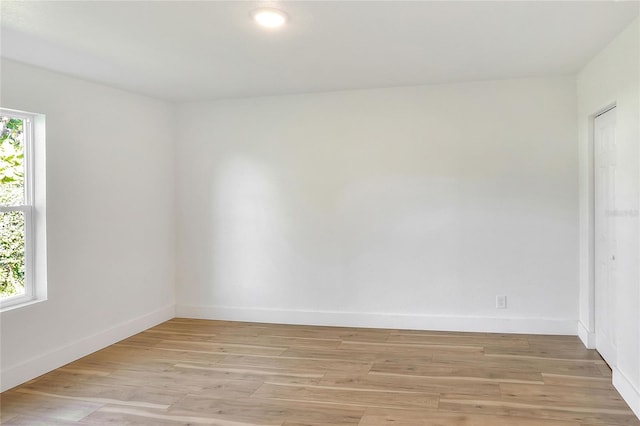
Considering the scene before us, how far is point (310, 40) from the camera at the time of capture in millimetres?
3449

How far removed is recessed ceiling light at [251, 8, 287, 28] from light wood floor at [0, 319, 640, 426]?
2.41m

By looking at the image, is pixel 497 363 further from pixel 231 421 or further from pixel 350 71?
pixel 350 71

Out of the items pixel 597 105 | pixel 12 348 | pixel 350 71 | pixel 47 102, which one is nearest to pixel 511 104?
pixel 597 105

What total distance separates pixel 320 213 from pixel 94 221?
216 centimetres

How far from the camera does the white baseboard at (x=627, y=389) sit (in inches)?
122

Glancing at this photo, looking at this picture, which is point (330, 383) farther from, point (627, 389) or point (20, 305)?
point (20, 305)

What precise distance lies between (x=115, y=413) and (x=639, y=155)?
3643 mm

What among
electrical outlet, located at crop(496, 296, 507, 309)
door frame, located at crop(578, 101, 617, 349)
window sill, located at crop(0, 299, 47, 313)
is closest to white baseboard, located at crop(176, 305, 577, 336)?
electrical outlet, located at crop(496, 296, 507, 309)

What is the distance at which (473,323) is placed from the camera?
4.96 m

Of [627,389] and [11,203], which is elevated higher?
[11,203]

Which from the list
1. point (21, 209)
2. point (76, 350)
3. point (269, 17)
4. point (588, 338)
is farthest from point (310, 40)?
point (588, 338)

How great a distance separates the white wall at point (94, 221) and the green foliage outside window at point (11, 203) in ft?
0.62

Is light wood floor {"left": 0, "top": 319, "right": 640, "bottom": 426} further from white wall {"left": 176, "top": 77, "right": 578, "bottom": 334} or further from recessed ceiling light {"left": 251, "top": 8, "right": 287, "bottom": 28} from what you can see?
recessed ceiling light {"left": 251, "top": 8, "right": 287, "bottom": 28}

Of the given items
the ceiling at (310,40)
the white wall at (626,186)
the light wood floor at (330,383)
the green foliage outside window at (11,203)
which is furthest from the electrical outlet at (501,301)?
the green foliage outside window at (11,203)
